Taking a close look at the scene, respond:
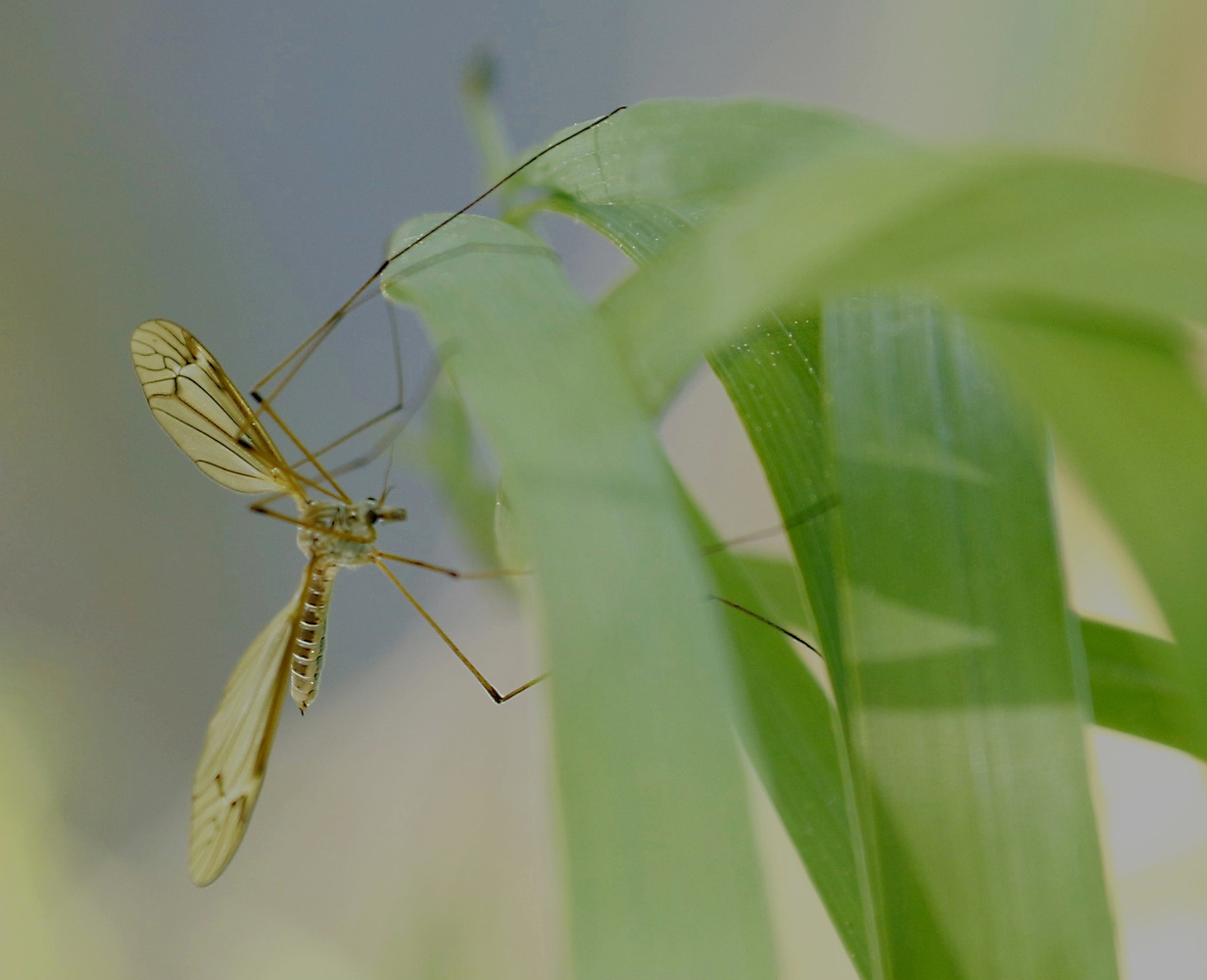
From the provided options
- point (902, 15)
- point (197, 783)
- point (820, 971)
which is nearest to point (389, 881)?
point (820, 971)

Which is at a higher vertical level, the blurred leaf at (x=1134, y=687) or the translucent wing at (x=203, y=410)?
the translucent wing at (x=203, y=410)

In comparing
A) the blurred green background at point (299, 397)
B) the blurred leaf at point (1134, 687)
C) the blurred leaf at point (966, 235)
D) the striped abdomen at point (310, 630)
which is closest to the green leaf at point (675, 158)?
the blurred leaf at point (966, 235)

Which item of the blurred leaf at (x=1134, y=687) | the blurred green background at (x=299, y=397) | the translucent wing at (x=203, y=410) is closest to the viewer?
the blurred leaf at (x=1134, y=687)

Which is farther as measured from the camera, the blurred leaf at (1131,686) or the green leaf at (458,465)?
the green leaf at (458,465)

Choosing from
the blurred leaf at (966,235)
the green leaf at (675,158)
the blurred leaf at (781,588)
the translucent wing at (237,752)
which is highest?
the green leaf at (675,158)

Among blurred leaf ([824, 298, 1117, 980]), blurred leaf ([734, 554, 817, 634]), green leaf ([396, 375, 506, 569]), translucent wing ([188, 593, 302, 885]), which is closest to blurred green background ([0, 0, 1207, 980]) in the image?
green leaf ([396, 375, 506, 569])

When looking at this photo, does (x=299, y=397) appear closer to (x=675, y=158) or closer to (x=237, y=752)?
(x=237, y=752)

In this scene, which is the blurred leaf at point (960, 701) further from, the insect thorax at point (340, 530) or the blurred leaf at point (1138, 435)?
the insect thorax at point (340, 530)
